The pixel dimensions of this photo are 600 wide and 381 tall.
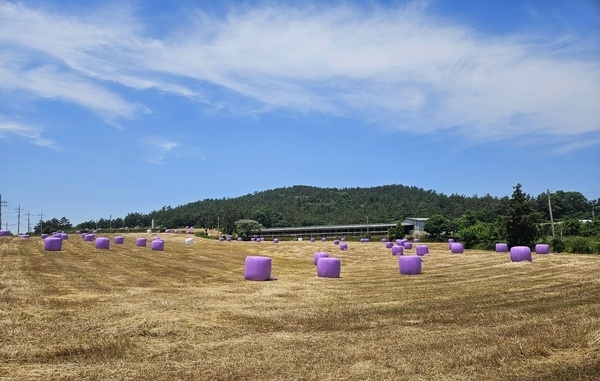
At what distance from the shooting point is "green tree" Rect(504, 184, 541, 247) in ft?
208

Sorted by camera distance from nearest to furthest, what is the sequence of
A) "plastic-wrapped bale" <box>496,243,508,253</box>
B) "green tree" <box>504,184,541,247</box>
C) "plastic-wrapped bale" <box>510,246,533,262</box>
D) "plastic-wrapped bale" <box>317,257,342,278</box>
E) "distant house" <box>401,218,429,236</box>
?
"plastic-wrapped bale" <box>317,257,342,278</box>, "plastic-wrapped bale" <box>510,246,533,262</box>, "plastic-wrapped bale" <box>496,243,508,253</box>, "green tree" <box>504,184,541,247</box>, "distant house" <box>401,218,429,236</box>

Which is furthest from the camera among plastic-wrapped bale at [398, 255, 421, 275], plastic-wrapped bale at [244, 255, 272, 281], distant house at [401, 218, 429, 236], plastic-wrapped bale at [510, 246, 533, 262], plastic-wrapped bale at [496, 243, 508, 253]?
distant house at [401, 218, 429, 236]

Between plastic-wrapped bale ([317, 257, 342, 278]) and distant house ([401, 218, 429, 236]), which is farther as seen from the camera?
distant house ([401, 218, 429, 236])

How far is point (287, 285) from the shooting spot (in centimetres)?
2247

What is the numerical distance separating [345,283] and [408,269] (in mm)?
6665

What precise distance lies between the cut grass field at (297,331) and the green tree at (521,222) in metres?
44.1

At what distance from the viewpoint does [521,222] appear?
63469 mm

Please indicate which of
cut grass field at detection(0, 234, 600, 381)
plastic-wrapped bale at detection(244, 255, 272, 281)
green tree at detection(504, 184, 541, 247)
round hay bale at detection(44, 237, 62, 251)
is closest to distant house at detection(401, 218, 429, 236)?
green tree at detection(504, 184, 541, 247)

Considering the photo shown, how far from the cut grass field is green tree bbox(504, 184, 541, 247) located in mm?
44110

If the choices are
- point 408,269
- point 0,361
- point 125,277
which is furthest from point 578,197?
point 0,361

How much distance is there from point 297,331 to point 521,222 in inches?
2286

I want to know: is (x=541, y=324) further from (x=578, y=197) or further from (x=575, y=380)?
(x=578, y=197)

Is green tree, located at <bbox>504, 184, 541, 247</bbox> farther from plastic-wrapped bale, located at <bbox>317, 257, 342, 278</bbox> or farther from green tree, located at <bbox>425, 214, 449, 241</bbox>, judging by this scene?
plastic-wrapped bale, located at <bbox>317, 257, 342, 278</bbox>

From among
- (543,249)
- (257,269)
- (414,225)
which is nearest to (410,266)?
(257,269)
